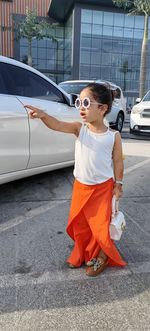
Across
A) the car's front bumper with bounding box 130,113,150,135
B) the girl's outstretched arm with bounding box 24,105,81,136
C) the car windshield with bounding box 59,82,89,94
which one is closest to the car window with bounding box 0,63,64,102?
the girl's outstretched arm with bounding box 24,105,81,136

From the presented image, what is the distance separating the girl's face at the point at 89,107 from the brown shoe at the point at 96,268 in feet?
3.49

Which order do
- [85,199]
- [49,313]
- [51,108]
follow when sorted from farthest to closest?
[51,108]
[85,199]
[49,313]

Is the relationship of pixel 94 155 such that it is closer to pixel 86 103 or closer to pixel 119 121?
pixel 86 103

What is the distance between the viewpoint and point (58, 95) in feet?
15.9

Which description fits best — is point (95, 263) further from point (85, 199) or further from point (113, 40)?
point (113, 40)

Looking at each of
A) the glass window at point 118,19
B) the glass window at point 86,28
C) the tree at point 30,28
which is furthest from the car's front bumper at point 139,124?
the glass window at point 118,19

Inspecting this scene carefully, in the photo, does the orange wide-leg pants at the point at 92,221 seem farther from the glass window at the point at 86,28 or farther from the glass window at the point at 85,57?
the glass window at the point at 86,28

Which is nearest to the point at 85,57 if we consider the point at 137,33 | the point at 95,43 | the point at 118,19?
the point at 95,43

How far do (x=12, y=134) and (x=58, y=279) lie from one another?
183cm

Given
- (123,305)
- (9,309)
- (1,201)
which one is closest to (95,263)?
(123,305)

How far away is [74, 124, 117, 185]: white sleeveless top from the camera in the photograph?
2.56 metres

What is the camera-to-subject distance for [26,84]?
171 inches

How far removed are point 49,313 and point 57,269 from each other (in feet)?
1.79

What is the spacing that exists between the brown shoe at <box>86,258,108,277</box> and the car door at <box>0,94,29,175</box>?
168 cm
